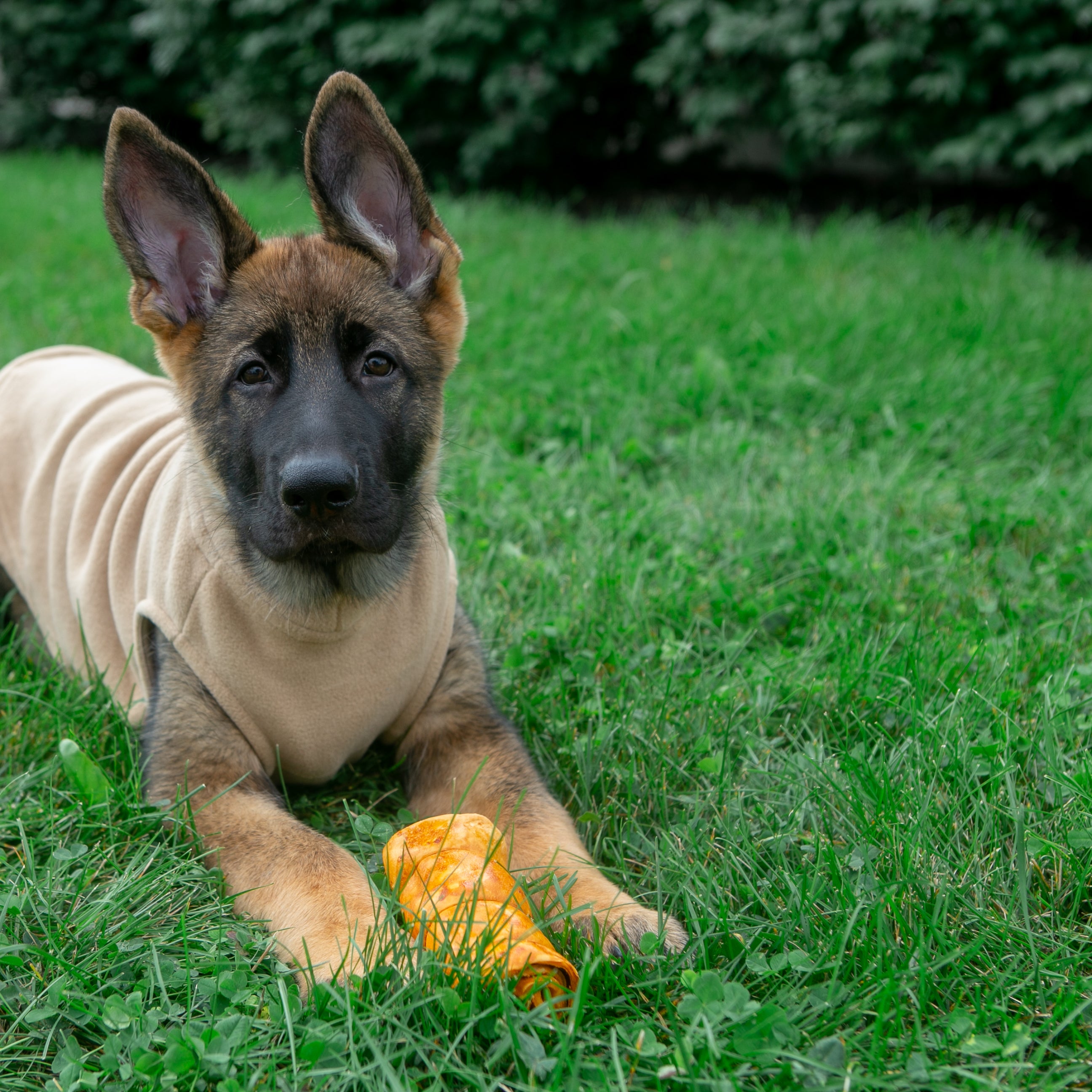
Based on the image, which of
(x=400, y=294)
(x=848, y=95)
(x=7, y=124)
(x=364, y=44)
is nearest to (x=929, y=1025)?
(x=400, y=294)

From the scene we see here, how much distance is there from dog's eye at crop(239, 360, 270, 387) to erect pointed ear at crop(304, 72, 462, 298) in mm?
466

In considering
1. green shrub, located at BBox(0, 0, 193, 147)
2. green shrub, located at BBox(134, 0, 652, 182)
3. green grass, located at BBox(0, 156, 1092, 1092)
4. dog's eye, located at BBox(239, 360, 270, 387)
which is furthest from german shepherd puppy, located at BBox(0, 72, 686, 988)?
green shrub, located at BBox(0, 0, 193, 147)

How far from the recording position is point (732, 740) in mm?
2865

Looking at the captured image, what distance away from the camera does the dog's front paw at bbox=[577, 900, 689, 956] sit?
2.10m

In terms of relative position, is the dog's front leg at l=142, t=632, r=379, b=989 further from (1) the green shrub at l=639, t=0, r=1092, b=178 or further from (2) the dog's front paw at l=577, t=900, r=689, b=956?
(1) the green shrub at l=639, t=0, r=1092, b=178

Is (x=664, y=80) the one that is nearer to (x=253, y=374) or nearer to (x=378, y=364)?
(x=378, y=364)

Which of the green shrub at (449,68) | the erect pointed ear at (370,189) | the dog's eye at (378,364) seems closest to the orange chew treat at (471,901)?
the dog's eye at (378,364)

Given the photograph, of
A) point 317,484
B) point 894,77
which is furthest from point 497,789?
point 894,77

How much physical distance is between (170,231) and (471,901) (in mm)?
1874

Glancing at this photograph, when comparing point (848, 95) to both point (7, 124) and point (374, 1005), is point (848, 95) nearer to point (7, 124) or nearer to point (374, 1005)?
point (374, 1005)

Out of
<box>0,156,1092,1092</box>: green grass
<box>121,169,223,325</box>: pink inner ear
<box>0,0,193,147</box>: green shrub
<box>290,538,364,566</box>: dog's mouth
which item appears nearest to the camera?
<box>0,156,1092,1092</box>: green grass

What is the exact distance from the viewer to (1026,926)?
210cm

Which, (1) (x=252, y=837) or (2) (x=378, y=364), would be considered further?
(2) (x=378, y=364)

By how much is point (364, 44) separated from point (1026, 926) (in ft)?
30.5
